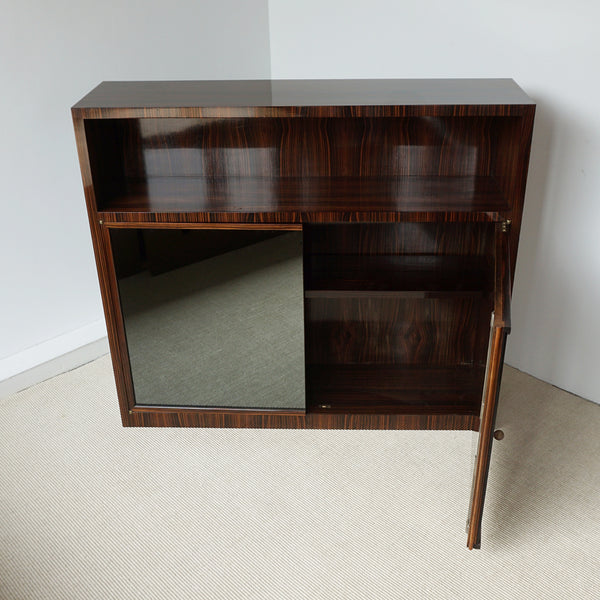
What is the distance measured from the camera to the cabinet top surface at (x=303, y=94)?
4.10 ft

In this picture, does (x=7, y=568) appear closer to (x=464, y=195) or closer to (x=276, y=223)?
(x=276, y=223)

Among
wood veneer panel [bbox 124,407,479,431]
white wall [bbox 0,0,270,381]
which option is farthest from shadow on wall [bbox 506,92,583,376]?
white wall [bbox 0,0,270,381]

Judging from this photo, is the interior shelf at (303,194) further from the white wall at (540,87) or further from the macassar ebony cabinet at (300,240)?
the white wall at (540,87)

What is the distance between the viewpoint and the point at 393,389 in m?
1.61

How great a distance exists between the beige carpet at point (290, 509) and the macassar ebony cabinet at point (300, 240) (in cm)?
9

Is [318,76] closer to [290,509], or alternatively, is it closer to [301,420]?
[301,420]

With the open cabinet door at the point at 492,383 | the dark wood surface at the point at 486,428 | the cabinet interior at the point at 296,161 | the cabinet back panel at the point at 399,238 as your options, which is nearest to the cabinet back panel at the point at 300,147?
the cabinet interior at the point at 296,161

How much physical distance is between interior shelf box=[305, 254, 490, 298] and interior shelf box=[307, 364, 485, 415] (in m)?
0.25

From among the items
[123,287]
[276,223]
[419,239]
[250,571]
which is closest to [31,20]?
[123,287]

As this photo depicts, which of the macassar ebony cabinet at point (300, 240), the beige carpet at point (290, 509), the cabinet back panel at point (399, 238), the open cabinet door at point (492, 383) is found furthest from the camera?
the cabinet back panel at point (399, 238)

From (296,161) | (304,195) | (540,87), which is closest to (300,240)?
(304,195)

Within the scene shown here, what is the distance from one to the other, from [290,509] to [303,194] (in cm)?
64

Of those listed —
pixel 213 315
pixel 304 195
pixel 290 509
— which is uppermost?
pixel 304 195

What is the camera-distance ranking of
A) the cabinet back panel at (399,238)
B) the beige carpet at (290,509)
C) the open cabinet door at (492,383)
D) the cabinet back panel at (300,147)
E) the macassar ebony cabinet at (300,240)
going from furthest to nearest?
the cabinet back panel at (399,238)
the cabinet back panel at (300,147)
the macassar ebony cabinet at (300,240)
the beige carpet at (290,509)
the open cabinet door at (492,383)
